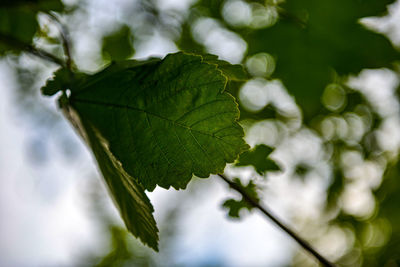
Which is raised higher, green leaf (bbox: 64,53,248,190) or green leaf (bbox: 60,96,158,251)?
green leaf (bbox: 64,53,248,190)

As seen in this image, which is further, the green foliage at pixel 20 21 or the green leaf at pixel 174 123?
the green foliage at pixel 20 21

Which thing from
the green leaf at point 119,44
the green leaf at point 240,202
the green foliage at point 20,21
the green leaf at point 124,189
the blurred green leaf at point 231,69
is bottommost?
the green leaf at point 119,44

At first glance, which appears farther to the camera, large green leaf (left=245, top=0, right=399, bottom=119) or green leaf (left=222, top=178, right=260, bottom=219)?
large green leaf (left=245, top=0, right=399, bottom=119)

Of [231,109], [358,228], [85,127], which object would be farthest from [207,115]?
[358,228]

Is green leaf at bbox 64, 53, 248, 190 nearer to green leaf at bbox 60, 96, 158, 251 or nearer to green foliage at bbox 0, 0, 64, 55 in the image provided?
green leaf at bbox 60, 96, 158, 251

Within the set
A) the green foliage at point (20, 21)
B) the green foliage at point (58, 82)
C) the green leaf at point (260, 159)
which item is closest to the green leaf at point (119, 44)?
the green foliage at point (20, 21)

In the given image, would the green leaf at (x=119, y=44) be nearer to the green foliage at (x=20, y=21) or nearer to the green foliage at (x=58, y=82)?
the green foliage at (x=20, y=21)

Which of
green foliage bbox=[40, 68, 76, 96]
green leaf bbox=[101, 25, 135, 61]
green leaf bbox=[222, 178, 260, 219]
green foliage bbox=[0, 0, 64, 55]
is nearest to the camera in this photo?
green foliage bbox=[40, 68, 76, 96]

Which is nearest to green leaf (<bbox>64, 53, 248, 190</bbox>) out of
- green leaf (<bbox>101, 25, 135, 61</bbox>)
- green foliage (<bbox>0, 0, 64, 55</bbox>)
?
green foliage (<bbox>0, 0, 64, 55</bbox>)

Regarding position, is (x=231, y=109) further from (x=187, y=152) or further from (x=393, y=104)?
(x=393, y=104)
